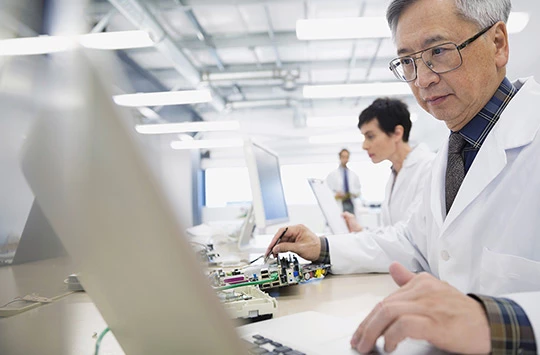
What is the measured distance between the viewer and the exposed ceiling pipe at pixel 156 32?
13.9 ft

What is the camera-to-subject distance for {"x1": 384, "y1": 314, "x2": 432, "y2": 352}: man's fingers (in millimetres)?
461

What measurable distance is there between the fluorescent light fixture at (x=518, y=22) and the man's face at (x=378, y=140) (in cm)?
180

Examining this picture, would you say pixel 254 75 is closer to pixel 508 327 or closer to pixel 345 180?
pixel 345 180

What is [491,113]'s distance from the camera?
3.34 ft

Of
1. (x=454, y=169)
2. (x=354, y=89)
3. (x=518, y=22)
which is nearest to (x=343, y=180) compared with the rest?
(x=354, y=89)

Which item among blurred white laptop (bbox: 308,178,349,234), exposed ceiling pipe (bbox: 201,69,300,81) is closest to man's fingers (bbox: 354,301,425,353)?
blurred white laptop (bbox: 308,178,349,234)

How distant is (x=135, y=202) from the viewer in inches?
11.3

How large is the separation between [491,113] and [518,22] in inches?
121

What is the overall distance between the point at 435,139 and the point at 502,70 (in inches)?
273

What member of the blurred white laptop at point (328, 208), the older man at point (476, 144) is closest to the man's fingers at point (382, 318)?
the older man at point (476, 144)

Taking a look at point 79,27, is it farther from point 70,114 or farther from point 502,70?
point 502,70

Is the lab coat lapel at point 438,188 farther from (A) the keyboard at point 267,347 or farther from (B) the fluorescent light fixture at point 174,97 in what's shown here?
(B) the fluorescent light fixture at point 174,97

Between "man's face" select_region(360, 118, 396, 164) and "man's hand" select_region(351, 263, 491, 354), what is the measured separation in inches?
82.0

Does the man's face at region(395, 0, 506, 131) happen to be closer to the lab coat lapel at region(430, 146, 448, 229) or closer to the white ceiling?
the lab coat lapel at region(430, 146, 448, 229)
